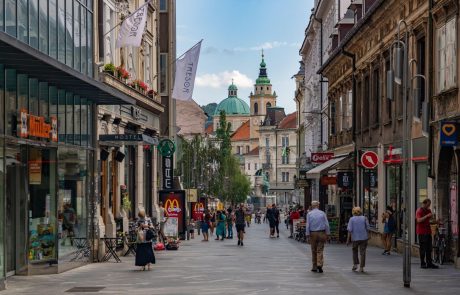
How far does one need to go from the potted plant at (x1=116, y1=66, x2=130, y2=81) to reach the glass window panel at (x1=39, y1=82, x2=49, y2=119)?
9.85 meters

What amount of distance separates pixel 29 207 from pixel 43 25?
417cm

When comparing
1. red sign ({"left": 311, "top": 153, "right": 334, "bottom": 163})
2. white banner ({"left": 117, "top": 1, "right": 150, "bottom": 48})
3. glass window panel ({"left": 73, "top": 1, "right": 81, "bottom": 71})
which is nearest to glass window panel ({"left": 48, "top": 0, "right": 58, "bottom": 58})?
glass window panel ({"left": 73, "top": 1, "right": 81, "bottom": 71})

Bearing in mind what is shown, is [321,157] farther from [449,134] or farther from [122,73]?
[449,134]

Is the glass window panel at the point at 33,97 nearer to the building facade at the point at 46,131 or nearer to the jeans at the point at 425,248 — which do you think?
the building facade at the point at 46,131

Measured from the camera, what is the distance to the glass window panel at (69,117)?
28.2 metres

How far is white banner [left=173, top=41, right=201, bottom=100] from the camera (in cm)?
4006

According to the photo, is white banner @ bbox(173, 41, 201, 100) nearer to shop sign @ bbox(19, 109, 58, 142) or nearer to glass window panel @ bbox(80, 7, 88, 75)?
glass window panel @ bbox(80, 7, 88, 75)

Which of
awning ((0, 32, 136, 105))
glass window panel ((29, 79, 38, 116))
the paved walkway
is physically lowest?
the paved walkway

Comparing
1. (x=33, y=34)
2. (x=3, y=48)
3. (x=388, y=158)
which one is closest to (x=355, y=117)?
(x=388, y=158)

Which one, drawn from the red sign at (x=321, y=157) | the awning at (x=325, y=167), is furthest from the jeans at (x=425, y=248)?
the red sign at (x=321, y=157)

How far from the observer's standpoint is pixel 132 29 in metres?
33.0

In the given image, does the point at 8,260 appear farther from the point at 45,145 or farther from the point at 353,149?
the point at 353,149

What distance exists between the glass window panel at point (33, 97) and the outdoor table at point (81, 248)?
200 inches

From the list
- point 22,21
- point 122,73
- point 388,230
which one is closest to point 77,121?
point 22,21
